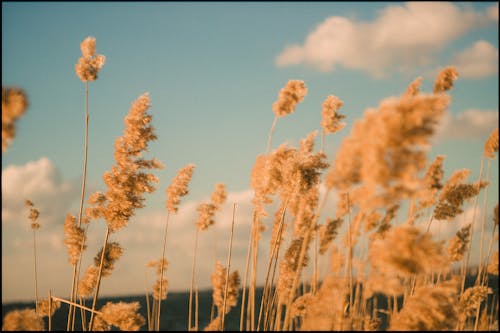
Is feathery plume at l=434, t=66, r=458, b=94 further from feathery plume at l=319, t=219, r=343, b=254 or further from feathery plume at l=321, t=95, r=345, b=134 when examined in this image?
feathery plume at l=319, t=219, r=343, b=254

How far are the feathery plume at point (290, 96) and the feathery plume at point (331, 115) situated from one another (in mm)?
271

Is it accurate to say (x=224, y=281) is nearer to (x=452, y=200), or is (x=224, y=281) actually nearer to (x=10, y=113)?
(x=452, y=200)

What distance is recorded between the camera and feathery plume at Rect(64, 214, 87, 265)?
10.9ft

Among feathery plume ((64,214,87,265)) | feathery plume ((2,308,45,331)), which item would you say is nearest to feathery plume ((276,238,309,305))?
feathery plume ((64,214,87,265))

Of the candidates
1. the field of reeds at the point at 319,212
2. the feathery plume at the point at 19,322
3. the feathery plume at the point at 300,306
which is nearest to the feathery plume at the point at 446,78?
the field of reeds at the point at 319,212

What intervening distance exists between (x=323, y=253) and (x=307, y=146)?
2424 millimetres

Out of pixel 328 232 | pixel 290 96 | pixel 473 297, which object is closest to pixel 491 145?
pixel 473 297

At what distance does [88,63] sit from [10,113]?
5.95 ft

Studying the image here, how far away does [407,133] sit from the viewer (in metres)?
1.77

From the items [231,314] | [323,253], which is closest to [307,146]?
[323,253]

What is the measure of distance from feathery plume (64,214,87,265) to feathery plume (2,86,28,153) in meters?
1.86

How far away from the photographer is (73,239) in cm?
→ 337

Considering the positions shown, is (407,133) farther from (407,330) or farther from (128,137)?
(128,137)

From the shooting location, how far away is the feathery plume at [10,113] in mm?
1687
